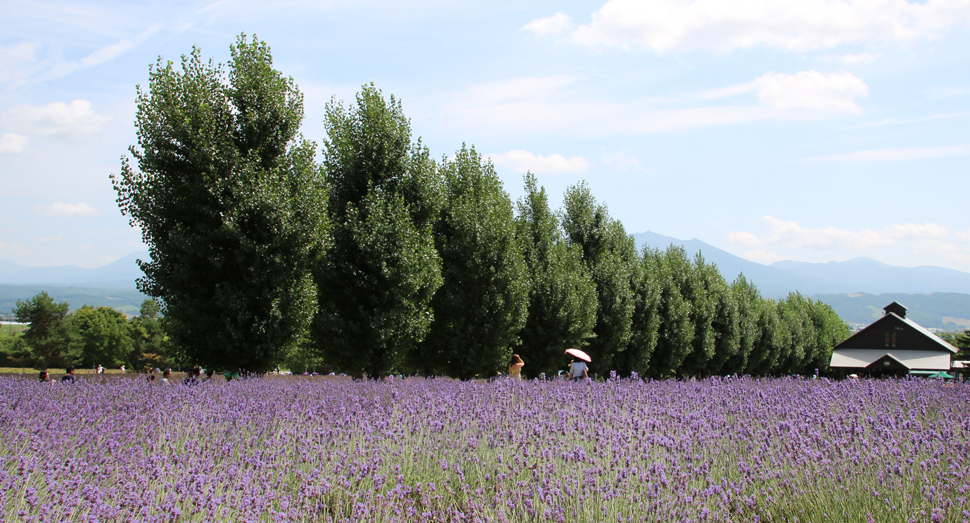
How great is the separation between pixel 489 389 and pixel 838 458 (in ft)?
14.6

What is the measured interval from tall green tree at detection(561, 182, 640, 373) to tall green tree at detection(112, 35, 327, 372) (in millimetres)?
15138

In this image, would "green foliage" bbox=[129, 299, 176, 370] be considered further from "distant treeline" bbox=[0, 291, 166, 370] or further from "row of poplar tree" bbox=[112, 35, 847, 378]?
"row of poplar tree" bbox=[112, 35, 847, 378]

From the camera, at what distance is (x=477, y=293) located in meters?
20.4

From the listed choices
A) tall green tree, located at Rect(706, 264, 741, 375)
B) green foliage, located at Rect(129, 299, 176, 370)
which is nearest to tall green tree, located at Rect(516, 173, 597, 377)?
tall green tree, located at Rect(706, 264, 741, 375)

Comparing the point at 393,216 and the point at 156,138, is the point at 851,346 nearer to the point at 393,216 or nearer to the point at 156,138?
the point at 393,216

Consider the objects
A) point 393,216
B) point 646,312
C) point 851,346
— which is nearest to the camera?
point 393,216

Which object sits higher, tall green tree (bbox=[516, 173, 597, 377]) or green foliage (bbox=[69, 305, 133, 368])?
tall green tree (bbox=[516, 173, 597, 377])

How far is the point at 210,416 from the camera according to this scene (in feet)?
22.5

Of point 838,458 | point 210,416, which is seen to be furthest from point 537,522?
point 210,416

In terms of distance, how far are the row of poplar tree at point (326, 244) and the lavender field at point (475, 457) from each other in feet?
22.3

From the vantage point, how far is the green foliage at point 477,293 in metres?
20.1

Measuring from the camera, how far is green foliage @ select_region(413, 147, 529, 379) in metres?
20.1

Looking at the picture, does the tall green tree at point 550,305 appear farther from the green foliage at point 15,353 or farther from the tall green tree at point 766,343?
the green foliage at point 15,353

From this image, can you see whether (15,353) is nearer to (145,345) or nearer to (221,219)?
(145,345)
